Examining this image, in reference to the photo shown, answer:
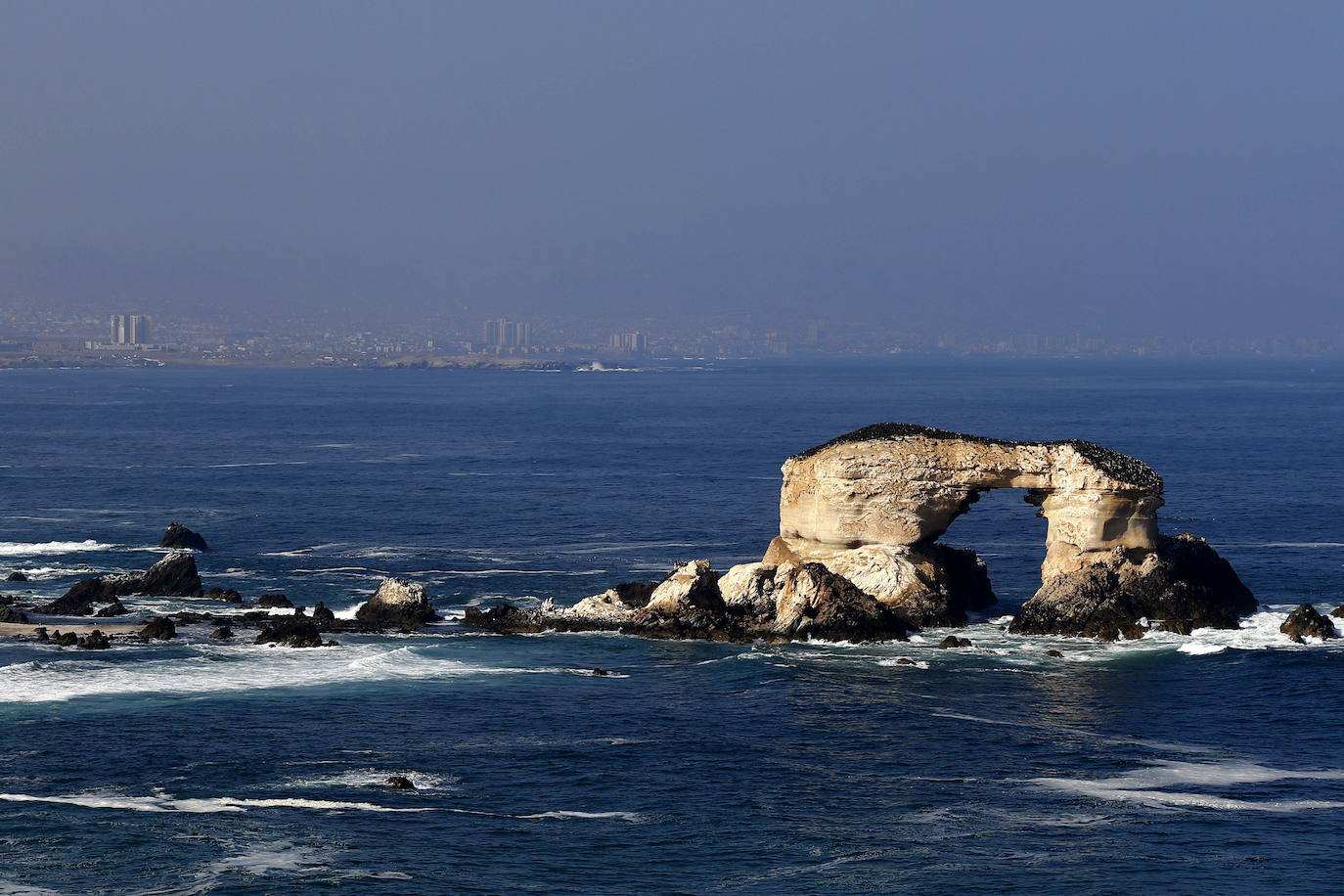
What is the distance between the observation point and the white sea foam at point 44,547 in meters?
79.4

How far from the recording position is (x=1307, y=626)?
57.7 meters

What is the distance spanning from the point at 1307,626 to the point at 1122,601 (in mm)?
6269

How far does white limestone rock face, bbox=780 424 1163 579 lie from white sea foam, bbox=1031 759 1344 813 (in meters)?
17.9

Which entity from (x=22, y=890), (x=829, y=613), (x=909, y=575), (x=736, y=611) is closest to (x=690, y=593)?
(x=736, y=611)

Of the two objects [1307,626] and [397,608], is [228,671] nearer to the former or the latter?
[397,608]

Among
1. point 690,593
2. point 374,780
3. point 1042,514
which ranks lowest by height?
point 374,780

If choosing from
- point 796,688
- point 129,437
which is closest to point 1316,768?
point 796,688

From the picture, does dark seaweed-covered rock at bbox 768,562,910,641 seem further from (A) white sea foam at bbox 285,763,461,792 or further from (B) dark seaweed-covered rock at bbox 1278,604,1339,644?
(A) white sea foam at bbox 285,763,461,792

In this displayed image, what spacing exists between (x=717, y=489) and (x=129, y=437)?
71.1 meters

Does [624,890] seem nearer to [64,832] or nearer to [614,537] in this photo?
[64,832]

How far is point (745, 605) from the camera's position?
60.4m

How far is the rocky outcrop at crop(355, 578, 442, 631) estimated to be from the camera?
60719 millimetres

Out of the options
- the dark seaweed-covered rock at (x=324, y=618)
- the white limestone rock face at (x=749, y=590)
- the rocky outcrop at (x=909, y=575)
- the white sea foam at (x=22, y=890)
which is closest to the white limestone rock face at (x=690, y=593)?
the white limestone rock face at (x=749, y=590)

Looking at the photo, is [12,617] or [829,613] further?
[12,617]
